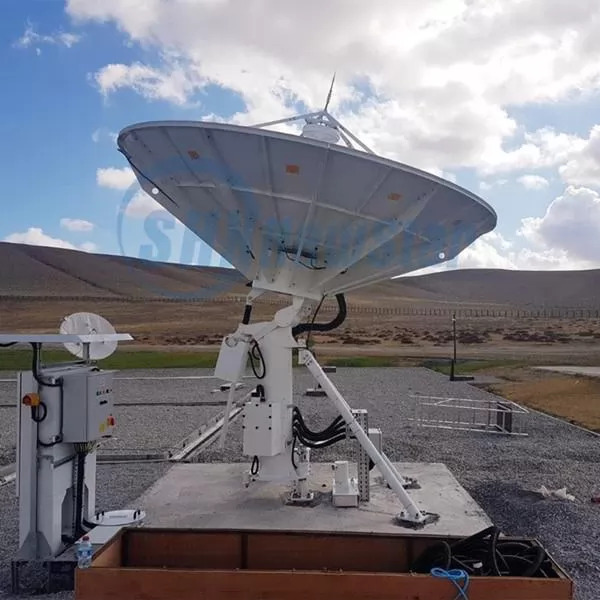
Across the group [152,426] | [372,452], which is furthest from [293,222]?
[152,426]

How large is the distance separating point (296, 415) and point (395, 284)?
18481 centimetres

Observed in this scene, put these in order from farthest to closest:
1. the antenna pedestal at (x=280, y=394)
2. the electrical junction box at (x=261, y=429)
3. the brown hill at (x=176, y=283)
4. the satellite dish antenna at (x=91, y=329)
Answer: the brown hill at (x=176, y=283) < the antenna pedestal at (x=280, y=394) < the electrical junction box at (x=261, y=429) < the satellite dish antenna at (x=91, y=329)

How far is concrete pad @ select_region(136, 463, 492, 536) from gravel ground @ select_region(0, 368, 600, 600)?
565 mm

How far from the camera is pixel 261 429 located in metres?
9.46

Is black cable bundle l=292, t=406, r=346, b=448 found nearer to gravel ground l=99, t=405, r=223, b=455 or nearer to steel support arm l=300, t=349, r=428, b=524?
steel support arm l=300, t=349, r=428, b=524

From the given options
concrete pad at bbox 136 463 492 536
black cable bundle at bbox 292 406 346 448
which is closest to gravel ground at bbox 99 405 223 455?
concrete pad at bbox 136 463 492 536

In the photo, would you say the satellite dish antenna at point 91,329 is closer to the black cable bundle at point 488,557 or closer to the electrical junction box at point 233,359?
the electrical junction box at point 233,359

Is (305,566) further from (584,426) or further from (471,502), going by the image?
(584,426)

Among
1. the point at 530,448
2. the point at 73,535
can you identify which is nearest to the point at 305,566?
the point at 73,535

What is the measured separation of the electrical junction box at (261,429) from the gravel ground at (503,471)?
212 cm

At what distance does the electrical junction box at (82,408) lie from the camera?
7547 millimetres

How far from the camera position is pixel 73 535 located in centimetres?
781

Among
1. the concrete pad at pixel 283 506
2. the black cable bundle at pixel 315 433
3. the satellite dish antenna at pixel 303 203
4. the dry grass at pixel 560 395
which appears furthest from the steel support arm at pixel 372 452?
the dry grass at pixel 560 395

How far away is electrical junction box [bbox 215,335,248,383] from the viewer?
9.73m
